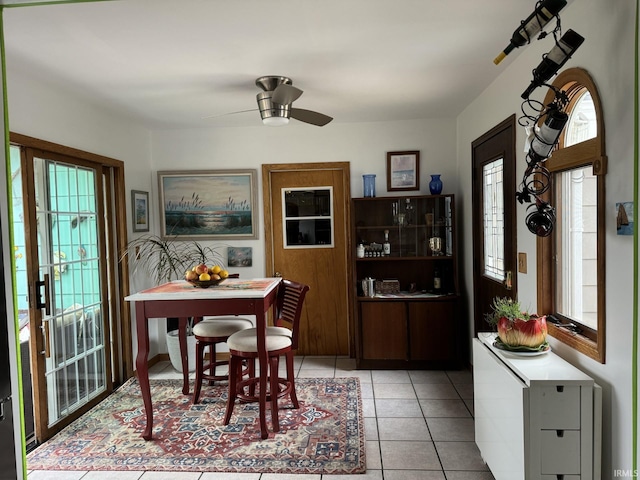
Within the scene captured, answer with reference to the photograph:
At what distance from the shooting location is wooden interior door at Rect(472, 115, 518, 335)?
10.3 feet

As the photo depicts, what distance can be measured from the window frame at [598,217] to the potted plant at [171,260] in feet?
10.4

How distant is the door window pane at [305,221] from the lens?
4.88 metres

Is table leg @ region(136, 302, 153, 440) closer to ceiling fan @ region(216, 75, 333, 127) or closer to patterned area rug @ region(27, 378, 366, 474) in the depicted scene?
patterned area rug @ region(27, 378, 366, 474)

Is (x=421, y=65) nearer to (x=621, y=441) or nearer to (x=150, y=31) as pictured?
(x=150, y=31)

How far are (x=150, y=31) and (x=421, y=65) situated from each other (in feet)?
5.42

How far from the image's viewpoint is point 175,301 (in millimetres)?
2941

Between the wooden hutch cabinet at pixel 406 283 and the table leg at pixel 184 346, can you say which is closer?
the table leg at pixel 184 346

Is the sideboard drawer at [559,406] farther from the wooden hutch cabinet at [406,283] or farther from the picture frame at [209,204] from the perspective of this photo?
the picture frame at [209,204]

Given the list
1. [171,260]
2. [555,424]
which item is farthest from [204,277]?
[555,424]

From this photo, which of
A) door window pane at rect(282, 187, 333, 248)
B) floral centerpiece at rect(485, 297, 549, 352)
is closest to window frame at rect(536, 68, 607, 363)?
floral centerpiece at rect(485, 297, 549, 352)

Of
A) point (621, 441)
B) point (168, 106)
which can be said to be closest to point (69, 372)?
point (168, 106)

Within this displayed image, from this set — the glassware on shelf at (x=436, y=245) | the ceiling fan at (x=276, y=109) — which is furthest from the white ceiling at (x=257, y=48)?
the glassware on shelf at (x=436, y=245)

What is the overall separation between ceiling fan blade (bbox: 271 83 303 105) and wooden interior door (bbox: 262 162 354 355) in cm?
190

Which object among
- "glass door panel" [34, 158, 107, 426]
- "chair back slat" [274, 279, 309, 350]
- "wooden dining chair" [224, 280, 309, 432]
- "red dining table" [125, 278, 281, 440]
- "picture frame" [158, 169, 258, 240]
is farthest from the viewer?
"picture frame" [158, 169, 258, 240]
